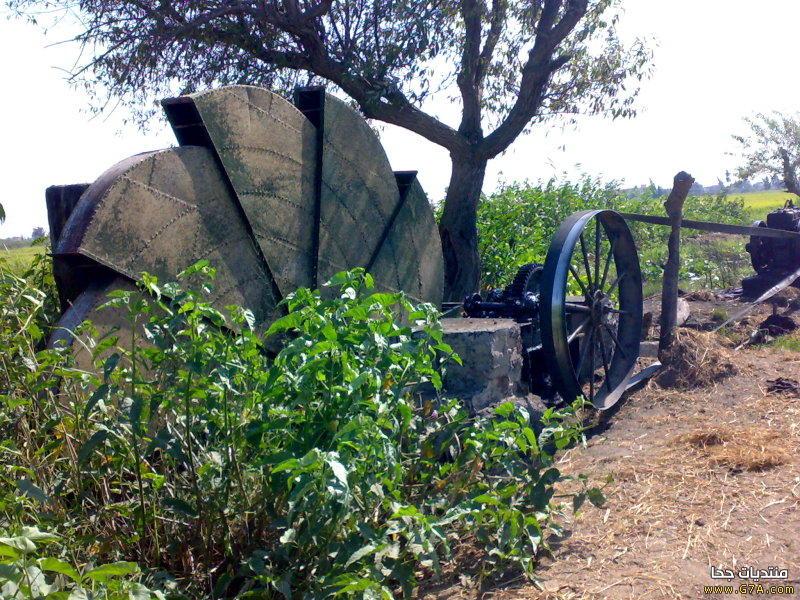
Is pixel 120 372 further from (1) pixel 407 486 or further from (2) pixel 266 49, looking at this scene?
(2) pixel 266 49

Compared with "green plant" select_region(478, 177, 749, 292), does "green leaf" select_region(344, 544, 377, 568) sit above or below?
below

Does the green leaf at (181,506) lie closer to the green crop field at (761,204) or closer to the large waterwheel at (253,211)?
the large waterwheel at (253,211)

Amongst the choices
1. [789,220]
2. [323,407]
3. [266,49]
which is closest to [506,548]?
[323,407]

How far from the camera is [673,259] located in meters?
7.54

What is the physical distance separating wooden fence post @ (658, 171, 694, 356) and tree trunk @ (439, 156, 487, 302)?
224 cm

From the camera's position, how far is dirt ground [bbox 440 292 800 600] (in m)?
3.27

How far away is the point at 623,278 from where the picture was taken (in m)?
6.98

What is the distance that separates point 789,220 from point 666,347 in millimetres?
4795

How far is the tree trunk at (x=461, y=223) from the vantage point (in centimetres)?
923

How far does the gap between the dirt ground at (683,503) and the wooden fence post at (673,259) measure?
103cm

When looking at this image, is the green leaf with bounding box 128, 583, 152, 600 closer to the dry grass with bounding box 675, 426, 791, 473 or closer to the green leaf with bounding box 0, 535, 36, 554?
the green leaf with bounding box 0, 535, 36, 554

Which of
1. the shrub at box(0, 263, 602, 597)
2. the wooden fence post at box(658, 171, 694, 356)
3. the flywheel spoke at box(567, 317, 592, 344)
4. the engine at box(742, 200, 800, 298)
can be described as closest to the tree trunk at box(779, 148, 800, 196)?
the engine at box(742, 200, 800, 298)

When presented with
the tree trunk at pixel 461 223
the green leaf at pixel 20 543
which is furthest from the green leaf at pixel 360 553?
the tree trunk at pixel 461 223

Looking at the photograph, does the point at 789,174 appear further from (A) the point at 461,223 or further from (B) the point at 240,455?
(B) the point at 240,455
